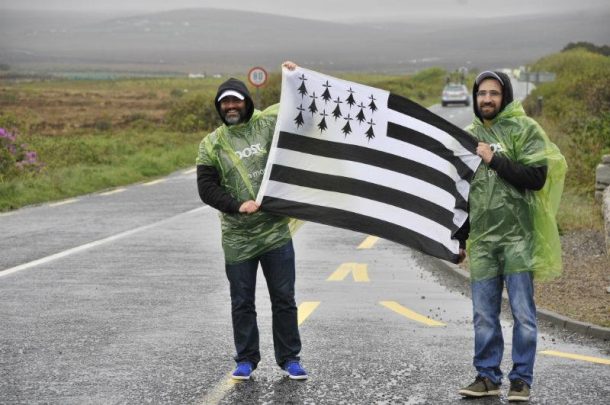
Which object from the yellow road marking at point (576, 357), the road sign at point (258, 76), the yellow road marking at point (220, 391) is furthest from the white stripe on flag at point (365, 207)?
the road sign at point (258, 76)

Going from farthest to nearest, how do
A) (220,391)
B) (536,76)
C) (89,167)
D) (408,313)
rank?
(536,76) → (89,167) → (408,313) → (220,391)

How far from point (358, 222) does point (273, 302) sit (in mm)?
753

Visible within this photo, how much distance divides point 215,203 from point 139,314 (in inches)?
128

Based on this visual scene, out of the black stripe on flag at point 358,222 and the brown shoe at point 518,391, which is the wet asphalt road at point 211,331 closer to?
the brown shoe at point 518,391

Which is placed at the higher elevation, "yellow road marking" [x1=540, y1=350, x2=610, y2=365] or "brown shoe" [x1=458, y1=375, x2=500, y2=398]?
"brown shoe" [x1=458, y1=375, x2=500, y2=398]

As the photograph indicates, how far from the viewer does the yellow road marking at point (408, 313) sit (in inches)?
405

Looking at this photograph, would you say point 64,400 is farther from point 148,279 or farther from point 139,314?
point 148,279

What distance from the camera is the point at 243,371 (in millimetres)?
7719

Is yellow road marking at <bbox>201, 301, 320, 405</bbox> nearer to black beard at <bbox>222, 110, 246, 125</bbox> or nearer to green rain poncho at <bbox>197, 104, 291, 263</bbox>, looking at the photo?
green rain poncho at <bbox>197, 104, 291, 263</bbox>

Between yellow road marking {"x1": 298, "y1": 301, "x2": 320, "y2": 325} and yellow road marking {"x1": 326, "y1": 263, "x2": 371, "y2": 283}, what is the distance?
1.76 metres

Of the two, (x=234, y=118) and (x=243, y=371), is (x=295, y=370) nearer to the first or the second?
(x=243, y=371)

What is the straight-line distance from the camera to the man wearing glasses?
7137 millimetres

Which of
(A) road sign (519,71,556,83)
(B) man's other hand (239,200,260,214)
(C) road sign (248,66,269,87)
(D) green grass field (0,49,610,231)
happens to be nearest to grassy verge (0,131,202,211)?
(D) green grass field (0,49,610,231)

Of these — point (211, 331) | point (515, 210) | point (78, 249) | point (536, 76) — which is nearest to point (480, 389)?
point (515, 210)
